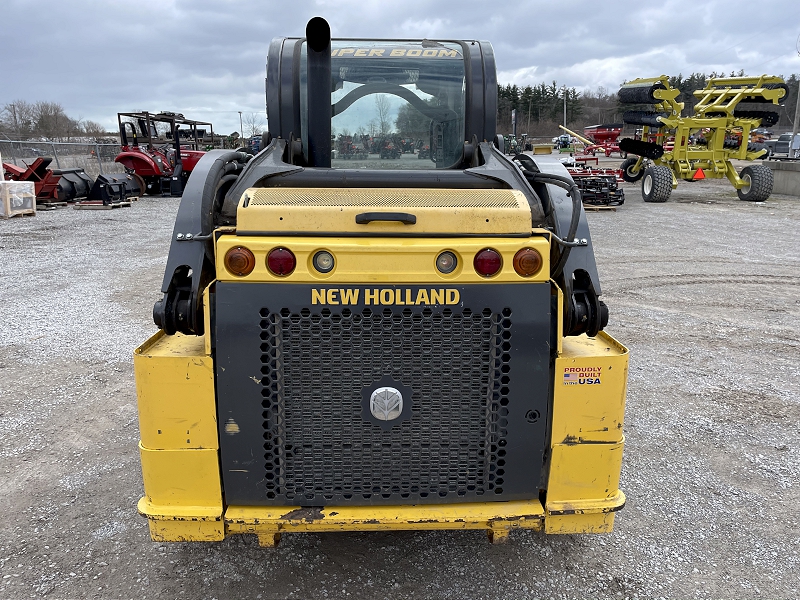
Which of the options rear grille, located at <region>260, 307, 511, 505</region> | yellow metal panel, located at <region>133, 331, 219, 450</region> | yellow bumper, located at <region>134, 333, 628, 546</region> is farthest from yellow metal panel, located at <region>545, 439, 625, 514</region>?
yellow metal panel, located at <region>133, 331, 219, 450</region>

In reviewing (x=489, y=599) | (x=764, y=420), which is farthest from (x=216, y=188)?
(x=764, y=420)

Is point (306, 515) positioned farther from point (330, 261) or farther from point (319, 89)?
point (319, 89)

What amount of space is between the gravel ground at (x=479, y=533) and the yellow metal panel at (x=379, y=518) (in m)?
0.41

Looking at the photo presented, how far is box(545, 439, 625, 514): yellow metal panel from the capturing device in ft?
8.54

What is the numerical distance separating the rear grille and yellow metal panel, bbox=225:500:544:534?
0.05m

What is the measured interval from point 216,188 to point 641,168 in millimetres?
21969

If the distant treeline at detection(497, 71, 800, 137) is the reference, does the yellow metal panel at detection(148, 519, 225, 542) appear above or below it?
below

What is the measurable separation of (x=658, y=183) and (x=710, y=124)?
225cm

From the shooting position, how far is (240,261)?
241 cm

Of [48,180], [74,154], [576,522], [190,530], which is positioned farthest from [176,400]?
[74,154]

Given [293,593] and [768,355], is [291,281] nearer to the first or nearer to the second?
[293,593]

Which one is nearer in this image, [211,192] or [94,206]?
[211,192]

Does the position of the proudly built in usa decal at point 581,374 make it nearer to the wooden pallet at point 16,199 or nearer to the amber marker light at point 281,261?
the amber marker light at point 281,261

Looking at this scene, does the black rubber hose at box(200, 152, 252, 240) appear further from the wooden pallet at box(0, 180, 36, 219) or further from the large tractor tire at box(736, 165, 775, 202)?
the large tractor tire at box(736, 165, 775, 202)
